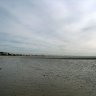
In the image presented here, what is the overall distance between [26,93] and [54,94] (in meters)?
2.38

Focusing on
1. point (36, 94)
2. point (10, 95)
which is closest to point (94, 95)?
point (36, 94)

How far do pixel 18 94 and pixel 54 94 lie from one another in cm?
300

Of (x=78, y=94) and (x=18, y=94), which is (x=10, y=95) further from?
(x=78, y=94)

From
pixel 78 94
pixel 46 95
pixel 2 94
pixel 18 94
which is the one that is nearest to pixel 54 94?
pixel 46 95

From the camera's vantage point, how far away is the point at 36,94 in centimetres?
1362

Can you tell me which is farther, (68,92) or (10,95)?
(68,92)

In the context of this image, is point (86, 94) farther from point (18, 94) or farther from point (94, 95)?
point (18, 94)

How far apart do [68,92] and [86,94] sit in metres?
1.60

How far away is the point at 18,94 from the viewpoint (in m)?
13.4

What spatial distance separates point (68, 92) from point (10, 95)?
504cm

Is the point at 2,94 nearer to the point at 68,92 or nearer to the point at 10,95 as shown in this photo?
the point at 10,95

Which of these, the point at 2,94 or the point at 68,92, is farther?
the point at 68,92

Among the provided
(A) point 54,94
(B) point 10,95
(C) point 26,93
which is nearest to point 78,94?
(A) point 54,94

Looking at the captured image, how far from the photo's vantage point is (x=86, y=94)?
13.8m
